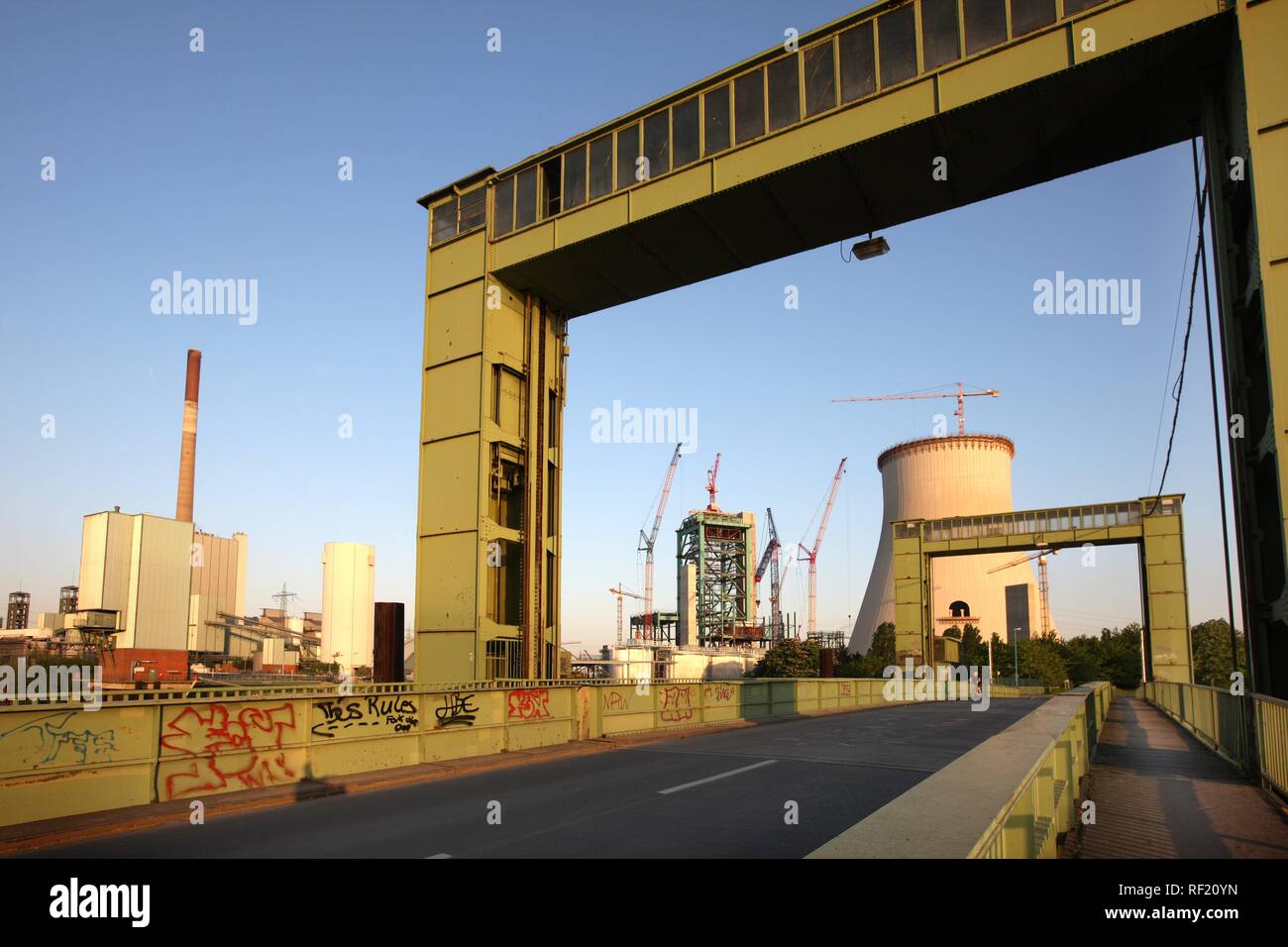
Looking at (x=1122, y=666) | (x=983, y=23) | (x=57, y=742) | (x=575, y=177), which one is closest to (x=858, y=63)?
(x=983, y=23)

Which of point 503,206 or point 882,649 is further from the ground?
point 503,206

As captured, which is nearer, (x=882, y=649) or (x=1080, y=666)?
(x=882, y=649)

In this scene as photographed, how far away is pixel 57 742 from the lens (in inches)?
409

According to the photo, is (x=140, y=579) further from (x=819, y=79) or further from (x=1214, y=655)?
(x=1214, y=655)

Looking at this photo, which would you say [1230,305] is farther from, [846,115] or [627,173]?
[627,173]

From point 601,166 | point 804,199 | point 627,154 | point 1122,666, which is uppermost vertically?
point 627,154

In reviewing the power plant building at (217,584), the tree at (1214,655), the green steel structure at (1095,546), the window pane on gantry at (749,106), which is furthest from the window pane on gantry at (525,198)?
the power plant building at (217,584)

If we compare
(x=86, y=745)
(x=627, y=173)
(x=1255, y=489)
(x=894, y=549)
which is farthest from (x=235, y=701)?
(x=894, y=549)

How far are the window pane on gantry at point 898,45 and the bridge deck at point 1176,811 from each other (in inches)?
533

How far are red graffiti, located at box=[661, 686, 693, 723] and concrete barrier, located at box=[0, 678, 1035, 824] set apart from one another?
1.98 metres

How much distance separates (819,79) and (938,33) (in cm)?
249

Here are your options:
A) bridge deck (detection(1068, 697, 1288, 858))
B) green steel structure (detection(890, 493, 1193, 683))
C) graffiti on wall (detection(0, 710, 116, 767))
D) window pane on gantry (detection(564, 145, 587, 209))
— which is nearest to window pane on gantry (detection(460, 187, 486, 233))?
window pane on gantry (detection(564, 145, 587, 209))
